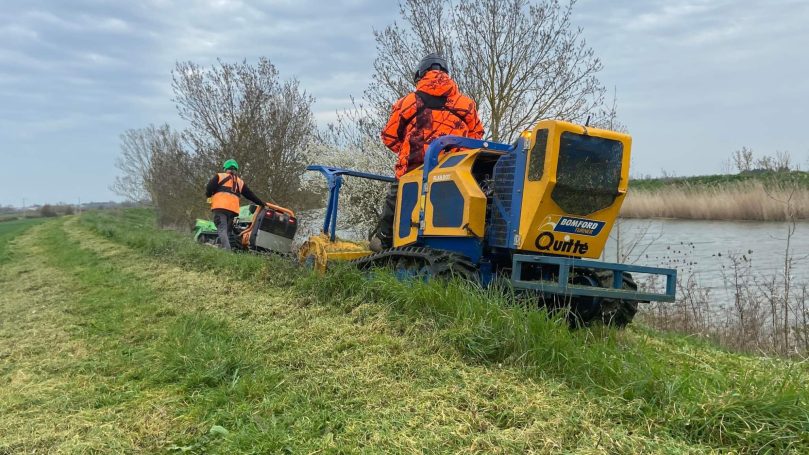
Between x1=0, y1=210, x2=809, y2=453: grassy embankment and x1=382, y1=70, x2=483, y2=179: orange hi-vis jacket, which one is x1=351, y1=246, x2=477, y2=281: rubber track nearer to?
x1=0, y1=210, x2=809, y2=453: grassy embankment

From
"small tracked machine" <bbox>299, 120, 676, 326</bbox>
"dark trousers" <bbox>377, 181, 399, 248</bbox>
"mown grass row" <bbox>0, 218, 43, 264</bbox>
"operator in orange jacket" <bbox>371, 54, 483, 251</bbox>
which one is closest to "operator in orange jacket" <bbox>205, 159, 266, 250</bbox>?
"dark trousers" <bbox>377, 181, 399, 248</bbox>

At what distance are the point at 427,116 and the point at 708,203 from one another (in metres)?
16.7

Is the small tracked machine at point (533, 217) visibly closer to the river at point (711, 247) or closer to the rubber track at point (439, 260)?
the rubber track at point (439, 260)

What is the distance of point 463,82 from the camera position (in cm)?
1040

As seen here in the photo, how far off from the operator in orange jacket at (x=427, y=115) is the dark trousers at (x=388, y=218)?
15.8 inches

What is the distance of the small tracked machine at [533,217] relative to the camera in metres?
4.45

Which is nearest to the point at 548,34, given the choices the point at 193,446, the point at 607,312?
the point at 607,312

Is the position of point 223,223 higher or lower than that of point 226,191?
lower

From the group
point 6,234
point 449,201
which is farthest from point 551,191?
point 6,234

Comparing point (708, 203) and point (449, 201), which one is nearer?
point (449, 201)

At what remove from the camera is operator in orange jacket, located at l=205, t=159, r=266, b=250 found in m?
10.5

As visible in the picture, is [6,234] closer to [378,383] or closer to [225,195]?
[225,195]

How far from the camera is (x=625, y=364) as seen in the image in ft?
10.5

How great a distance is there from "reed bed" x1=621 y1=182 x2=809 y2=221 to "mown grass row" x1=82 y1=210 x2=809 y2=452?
13.0 metres
